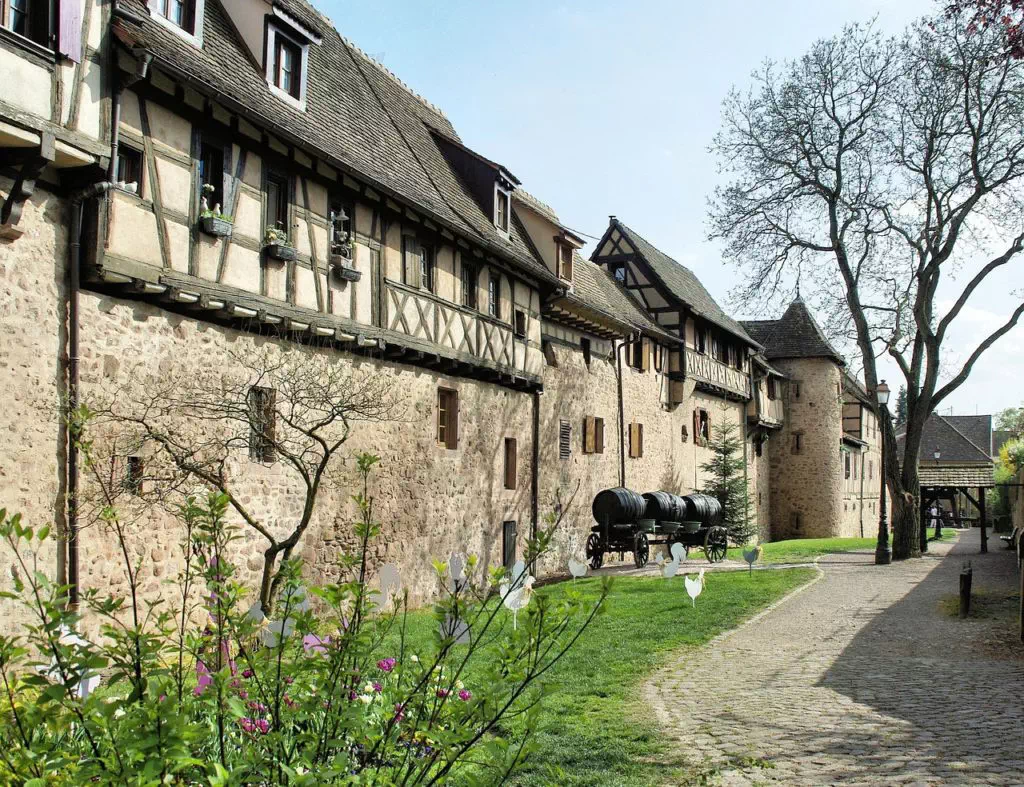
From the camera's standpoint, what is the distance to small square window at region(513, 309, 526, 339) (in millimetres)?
19141

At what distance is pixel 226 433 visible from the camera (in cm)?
1122

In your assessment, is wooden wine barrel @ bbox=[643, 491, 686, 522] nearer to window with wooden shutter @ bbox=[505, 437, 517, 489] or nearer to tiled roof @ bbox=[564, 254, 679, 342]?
tiled roof @ bbox=[564, 254, 679, 342]

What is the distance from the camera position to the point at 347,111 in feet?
49.6

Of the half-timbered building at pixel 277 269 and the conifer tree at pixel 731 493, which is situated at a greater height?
the half-timbered building at pixel 277 269

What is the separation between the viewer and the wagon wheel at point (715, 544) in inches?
949

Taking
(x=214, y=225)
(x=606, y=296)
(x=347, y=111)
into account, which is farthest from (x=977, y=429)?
(x=214, y=225)

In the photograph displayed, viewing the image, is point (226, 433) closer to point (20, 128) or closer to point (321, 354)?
point (321, 354)

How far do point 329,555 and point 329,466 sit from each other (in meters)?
1.25

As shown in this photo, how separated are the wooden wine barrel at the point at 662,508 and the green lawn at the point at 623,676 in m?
5.63

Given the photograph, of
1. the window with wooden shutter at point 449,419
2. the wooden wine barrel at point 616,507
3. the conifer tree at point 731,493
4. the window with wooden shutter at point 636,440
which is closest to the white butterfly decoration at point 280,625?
the window with wooden shutter at point 449,419

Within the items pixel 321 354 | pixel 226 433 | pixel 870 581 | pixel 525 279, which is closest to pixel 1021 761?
pixel 226 433

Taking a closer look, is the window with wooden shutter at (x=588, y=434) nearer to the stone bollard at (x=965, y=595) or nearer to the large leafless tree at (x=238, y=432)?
the large leafless tree at (x=238, y=432)

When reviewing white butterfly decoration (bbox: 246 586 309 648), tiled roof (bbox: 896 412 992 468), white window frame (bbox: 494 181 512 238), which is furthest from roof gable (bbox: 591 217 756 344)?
tiled roof (bbox: 896 412 992 468)

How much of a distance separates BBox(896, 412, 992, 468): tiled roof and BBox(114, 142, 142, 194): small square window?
65218 mm
